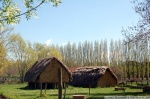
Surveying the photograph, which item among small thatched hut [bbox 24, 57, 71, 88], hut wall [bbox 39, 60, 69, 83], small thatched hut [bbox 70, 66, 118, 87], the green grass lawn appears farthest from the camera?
small thatched hut [bbox 70, 66, 118, 87]

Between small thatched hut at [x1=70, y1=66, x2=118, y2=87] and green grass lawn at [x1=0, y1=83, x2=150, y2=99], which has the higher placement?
small thatched hut at [x1=70, y1=66, x2=118, y2=87]

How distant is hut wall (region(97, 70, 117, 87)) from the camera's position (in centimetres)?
4291

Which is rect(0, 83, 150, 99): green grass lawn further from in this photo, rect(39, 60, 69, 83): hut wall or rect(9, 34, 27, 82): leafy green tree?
rect(9, 34, 27, 82): leafy green tree

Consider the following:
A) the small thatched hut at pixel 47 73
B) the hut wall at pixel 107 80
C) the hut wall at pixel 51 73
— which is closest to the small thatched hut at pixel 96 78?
the hut wall at pixel 107 80

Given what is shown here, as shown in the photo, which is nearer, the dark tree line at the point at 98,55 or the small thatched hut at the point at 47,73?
the small thatched hut at the point at 47,73

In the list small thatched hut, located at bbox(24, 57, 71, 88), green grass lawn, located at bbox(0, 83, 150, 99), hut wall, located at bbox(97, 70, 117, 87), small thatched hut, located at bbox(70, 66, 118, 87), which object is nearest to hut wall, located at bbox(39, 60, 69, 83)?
small thatched hut, located at bbox(24, 57, 71, 88)

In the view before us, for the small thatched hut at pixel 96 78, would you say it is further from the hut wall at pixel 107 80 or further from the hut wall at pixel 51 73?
the hut wall at pixel 51 73

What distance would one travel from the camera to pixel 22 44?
68.5 m

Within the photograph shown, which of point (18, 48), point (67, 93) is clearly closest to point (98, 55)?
point (18, 48)

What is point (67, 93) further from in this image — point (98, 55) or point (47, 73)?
point (98, 55)

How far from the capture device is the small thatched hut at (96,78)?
42.3m

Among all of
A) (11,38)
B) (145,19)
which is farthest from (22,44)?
(145,19)

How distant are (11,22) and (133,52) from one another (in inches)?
2814

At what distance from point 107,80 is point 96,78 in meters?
2.78
